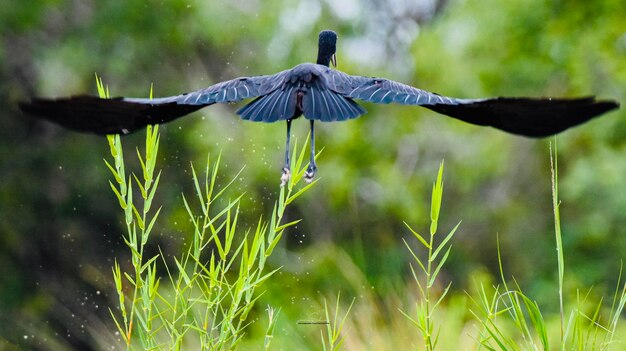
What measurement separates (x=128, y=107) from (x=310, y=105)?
1.03 ft

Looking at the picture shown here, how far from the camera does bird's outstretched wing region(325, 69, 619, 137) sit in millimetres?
1462

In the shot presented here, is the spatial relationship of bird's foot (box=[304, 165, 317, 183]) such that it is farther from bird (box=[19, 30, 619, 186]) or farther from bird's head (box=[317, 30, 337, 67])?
bird's head (box=[317, 30, 337, 67])

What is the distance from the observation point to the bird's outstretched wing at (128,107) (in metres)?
1.54

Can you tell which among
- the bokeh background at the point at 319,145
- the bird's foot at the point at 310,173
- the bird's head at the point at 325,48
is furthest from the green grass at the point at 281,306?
the bokeh background at the point at 319,145

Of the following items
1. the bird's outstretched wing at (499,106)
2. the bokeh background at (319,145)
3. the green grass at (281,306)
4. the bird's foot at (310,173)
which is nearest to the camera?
the bird's outstretched wing at (499,106)

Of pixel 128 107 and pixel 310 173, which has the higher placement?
pixel 128 107

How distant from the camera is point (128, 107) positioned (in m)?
1.67

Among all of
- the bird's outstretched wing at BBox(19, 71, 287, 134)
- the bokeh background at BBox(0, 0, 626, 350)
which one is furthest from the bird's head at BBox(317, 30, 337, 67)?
the bokeh background at BBox(0, 0, 626, 350)

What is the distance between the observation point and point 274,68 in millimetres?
6961

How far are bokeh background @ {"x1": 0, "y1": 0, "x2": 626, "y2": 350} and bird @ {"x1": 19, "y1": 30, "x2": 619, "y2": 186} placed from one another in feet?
14.2

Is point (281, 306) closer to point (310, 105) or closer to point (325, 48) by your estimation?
point (325, 48)

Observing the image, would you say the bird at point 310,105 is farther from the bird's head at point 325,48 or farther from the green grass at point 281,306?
the green grass at point 281,306

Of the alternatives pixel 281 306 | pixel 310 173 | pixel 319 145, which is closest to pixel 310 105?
pixel 310 173

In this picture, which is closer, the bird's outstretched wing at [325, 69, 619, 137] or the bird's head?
the bird's outstretched wing at [325, 69, 619, 137]
